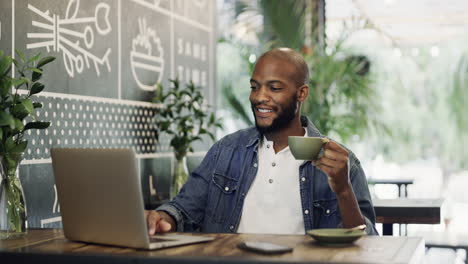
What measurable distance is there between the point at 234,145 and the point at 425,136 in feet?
14.7

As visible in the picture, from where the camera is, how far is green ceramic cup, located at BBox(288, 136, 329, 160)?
2.15 m

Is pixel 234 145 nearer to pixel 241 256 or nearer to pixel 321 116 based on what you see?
pixel 241 256

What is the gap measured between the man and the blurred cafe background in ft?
2.69

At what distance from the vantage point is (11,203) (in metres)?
2.44

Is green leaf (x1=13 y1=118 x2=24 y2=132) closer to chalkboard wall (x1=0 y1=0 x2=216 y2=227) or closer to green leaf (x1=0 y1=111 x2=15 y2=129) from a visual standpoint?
green leaf (x1=0 y1=111 x2=15 y2=129)

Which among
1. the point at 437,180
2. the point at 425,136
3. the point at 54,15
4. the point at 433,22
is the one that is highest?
the point at 433,22

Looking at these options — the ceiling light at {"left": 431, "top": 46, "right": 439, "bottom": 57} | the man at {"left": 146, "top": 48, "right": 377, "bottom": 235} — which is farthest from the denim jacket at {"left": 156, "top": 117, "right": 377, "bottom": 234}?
the ceiling light at {"left": 431, "top": 46, "right": 439, "bottom": 57}

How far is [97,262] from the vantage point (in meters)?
1.87

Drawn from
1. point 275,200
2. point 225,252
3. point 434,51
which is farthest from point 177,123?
point 434,51

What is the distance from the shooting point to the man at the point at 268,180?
268cm

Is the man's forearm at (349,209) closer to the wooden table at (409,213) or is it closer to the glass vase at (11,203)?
the glass vase at (11,203)

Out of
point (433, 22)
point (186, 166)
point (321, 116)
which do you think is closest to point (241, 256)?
point (186, 166)

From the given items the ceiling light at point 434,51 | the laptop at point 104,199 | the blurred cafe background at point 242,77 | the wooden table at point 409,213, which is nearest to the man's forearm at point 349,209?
the laptop at point 104,199

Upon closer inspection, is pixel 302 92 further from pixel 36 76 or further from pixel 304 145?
pixel 36 76
